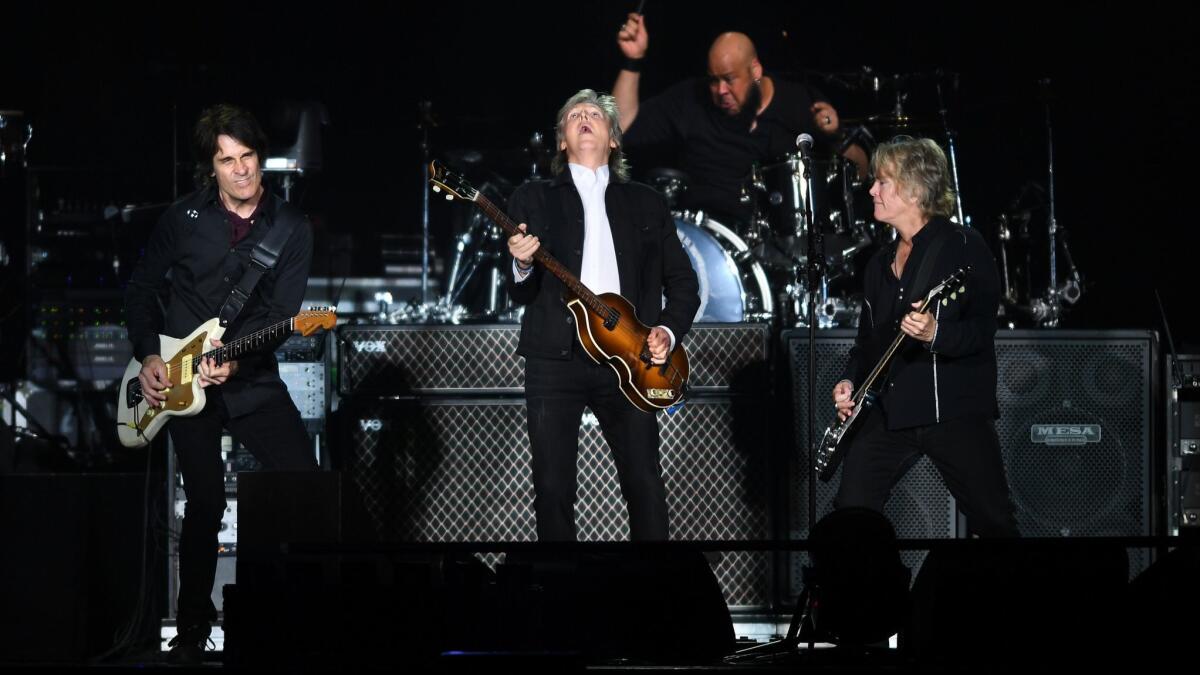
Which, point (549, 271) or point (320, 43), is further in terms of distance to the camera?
point (320, 43)

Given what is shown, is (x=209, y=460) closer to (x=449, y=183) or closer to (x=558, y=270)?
(x=449, y=183)

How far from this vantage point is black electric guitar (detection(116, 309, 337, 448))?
19.4 ft

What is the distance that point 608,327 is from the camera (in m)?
6.00

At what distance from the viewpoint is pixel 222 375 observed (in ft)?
19.2

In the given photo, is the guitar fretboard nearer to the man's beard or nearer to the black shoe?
the black shoe

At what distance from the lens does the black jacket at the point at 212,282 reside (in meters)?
6.04

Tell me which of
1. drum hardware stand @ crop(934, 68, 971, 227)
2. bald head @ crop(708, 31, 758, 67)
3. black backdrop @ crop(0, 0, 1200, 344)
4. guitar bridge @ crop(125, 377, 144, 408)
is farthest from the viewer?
bald head @ crop(708, 31, 758, 67)

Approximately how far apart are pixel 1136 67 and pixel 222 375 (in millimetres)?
6939

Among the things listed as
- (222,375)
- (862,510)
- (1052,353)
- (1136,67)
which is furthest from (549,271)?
(1136,67)

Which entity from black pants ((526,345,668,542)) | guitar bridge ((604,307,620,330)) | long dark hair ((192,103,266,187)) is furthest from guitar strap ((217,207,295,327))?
guitar bridge ((604,307,620,330))

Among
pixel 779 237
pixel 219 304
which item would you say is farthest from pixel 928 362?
pixel 779 237

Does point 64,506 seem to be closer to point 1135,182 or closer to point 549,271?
point 549,271

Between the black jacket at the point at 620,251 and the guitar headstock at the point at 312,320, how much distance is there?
0.78 metres

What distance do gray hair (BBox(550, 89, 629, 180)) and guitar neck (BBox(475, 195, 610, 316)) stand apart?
0.53m
